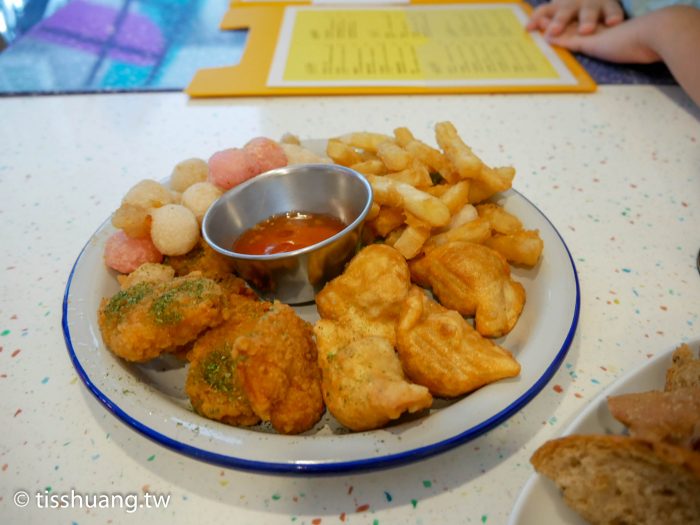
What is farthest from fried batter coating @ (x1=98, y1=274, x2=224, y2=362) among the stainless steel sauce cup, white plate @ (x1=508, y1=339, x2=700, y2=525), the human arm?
the human arm

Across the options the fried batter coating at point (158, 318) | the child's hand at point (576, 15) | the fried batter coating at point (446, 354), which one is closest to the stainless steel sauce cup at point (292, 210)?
the fried batter coating at point (158, 318)

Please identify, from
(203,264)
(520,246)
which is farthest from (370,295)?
(203,264)

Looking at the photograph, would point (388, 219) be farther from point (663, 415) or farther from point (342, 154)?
point (663, 415)

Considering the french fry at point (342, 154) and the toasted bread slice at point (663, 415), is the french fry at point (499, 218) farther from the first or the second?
the toasted bread slice at point (663, 415)

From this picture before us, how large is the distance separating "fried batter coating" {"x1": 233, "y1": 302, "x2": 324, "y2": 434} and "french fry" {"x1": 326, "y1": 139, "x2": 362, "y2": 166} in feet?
2.58

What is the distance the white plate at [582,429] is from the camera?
0.82m

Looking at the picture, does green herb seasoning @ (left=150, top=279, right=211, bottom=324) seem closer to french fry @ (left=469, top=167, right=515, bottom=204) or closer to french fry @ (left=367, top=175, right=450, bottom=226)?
french fry @ (left=367, top=175, right=450, bottom=226)

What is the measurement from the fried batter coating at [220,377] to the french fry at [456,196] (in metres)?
0.67

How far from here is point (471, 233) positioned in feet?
4.91

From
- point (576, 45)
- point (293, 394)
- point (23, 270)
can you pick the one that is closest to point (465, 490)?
point (293, 394)

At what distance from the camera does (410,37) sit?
308cm

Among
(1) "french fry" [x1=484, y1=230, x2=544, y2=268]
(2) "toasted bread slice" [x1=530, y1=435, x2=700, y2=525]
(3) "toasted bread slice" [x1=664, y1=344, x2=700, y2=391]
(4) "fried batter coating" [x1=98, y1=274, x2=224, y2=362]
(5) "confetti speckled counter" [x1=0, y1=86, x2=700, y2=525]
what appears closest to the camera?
(2) "toasted bread slice" [x1=530, y1=435, x2=700, y2=525]

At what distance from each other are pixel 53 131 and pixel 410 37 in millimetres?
2068

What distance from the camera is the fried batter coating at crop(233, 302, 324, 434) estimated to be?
3.59 feet
